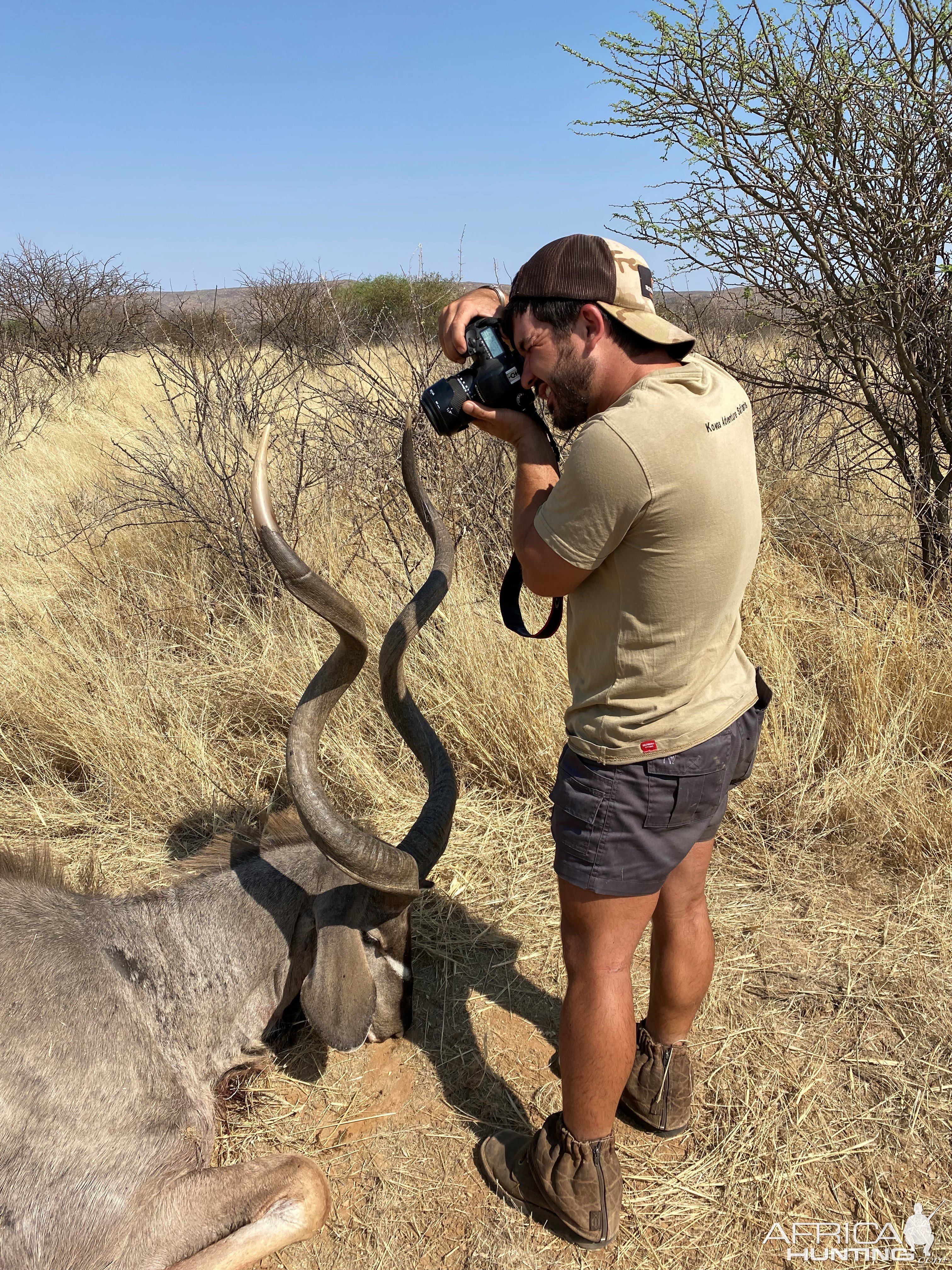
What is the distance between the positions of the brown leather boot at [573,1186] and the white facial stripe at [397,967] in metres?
0.65

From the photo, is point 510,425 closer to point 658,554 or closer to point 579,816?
point 658,554

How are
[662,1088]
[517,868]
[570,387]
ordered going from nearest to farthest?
[570,387] < [662,1088] < [517,868]

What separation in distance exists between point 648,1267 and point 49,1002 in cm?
179

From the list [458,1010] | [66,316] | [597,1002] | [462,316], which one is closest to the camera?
[597,1002]

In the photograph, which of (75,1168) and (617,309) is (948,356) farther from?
(75,1168)

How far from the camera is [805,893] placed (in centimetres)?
366

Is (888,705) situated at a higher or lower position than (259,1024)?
higher

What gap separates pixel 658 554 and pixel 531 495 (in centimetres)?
37

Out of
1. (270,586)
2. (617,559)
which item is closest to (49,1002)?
(617,559)

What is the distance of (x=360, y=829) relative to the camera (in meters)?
2.56

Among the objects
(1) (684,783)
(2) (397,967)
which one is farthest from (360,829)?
(1) (684,783)

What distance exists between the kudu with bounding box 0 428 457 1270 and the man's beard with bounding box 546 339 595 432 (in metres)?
0.74

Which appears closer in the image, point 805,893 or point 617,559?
point 617,559

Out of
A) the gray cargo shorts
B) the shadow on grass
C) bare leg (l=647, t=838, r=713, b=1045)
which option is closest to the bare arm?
the gray cargo shorts
